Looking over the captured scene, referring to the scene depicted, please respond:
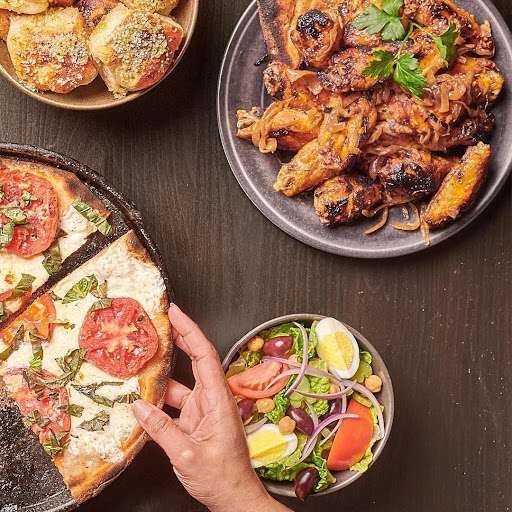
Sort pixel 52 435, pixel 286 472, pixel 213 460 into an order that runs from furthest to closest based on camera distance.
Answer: pixel 286 472
pixel 52 435
pixel 213 460

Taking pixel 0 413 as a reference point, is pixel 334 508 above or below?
below

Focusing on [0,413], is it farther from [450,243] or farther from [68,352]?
[450,243]

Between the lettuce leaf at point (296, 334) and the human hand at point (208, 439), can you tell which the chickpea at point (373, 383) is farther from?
the human hand at point (208, 439)

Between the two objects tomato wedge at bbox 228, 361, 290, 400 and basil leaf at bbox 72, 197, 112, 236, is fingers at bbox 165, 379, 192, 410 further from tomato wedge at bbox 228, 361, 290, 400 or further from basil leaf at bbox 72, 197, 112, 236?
basil leaf at bbox 72, 197, 112, 236

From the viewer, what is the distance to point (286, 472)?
138 inches

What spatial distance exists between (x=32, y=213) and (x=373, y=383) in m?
1.91

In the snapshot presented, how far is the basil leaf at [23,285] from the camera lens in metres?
3.23

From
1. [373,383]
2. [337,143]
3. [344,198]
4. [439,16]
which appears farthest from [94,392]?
[439,16]

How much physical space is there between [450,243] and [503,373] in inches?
33.0

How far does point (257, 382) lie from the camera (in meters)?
3.42

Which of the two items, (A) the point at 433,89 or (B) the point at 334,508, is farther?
(B) the point at 334,508

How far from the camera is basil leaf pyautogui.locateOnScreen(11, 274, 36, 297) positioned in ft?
10.6

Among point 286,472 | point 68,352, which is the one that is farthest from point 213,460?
point 68,352

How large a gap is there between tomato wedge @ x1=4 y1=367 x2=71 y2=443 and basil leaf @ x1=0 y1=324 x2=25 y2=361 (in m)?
0.11
